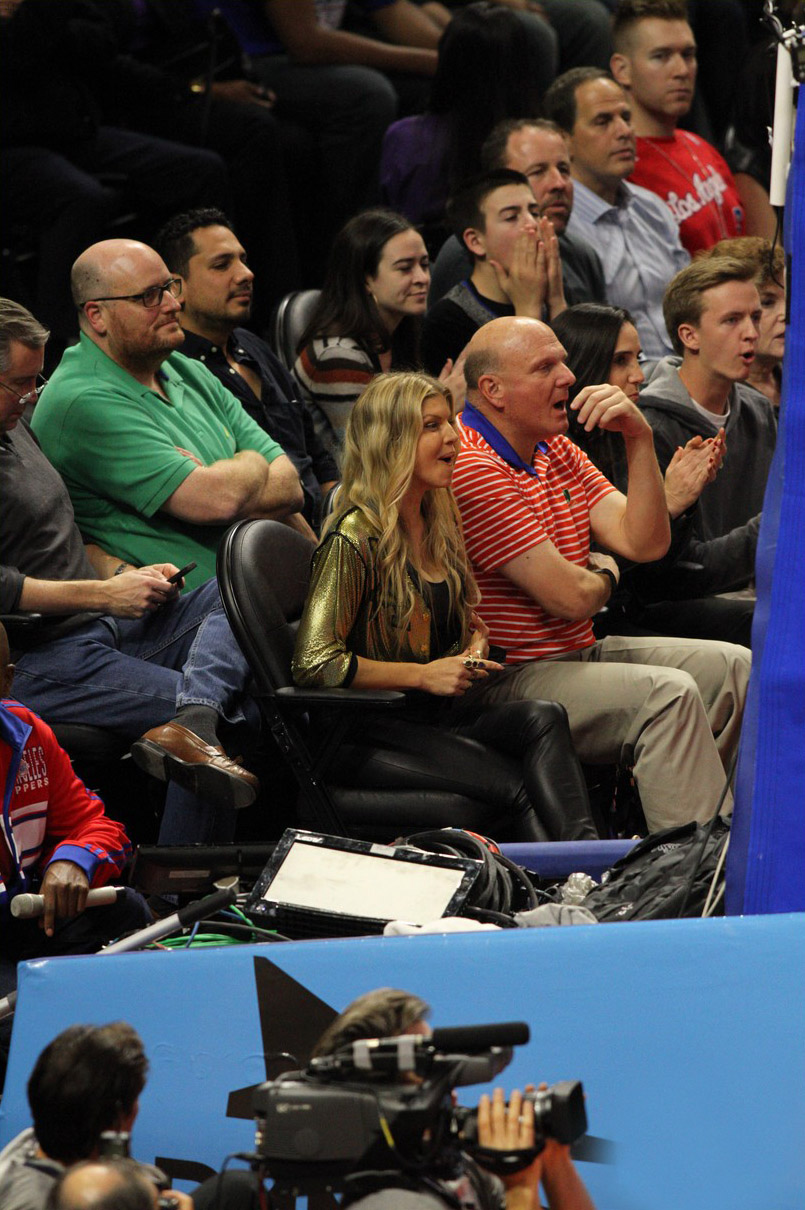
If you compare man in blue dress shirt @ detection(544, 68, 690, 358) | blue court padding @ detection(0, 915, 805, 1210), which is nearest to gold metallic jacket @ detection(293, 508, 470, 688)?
blue court padding @ detection(0, 915, 805, 1210)

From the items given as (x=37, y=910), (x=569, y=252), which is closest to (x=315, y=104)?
(x=569, y=252)

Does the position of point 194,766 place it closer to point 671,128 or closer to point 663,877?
point 663,877

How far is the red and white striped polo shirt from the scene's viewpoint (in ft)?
12.4

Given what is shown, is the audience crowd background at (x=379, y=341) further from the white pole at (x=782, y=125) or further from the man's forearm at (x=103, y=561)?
the white pole at (x=782, y=125)

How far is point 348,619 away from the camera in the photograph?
11.4 ft

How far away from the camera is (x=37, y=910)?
2.83m

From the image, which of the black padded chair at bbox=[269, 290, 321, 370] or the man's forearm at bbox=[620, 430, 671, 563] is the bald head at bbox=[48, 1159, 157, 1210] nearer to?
the man's forearm at bbox=[620, 430, 671, 563]

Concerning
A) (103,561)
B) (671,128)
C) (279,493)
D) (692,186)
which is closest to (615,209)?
(692,186)

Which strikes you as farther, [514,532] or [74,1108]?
[514,532]

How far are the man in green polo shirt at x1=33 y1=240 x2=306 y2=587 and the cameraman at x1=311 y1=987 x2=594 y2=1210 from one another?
85.2 inches

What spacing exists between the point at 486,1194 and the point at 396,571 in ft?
5.86

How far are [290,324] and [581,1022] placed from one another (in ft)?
10.0

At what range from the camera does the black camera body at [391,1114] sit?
72.3 inches

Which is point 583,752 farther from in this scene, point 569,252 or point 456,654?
point 569,252
